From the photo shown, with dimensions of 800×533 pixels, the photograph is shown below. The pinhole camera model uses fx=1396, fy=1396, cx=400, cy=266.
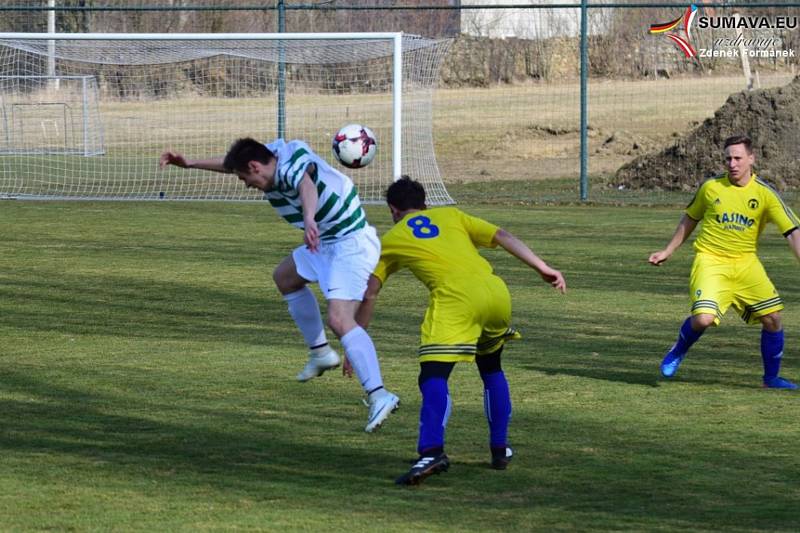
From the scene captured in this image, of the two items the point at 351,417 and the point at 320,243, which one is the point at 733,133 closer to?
the point at 351,417

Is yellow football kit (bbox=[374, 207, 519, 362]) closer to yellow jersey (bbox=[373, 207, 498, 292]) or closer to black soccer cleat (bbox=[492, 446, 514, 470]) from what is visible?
yellow jersey (bbox=[373, 207, 498, 292])

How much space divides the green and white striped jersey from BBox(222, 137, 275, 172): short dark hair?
13cm

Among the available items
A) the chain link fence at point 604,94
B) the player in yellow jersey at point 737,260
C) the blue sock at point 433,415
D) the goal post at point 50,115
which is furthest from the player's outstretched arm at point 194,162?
the goal post at point 50,115

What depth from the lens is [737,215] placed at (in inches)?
345

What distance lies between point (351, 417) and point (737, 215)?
9.42 ft

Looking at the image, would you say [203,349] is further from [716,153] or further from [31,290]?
[716,153]

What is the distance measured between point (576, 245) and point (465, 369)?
707 cm

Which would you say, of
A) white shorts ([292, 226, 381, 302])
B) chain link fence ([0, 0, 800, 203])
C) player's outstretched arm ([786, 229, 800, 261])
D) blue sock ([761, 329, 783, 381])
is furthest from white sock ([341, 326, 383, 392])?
chain link fence ([0, 0, 800, 203])

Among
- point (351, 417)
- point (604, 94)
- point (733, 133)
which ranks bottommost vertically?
point (351, 417)

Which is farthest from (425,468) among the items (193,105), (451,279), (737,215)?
(193,105)

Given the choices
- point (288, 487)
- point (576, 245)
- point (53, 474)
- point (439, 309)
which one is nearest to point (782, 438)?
point (439, 309)

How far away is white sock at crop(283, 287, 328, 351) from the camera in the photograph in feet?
25.7

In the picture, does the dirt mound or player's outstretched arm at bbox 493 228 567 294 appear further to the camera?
the dirt mound

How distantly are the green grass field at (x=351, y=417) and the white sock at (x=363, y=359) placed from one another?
1.18ft
